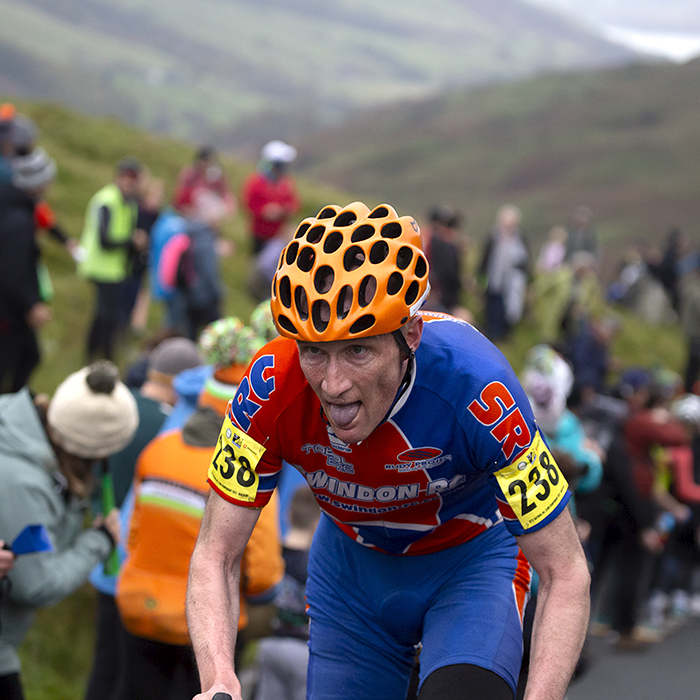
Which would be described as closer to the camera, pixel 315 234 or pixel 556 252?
pixel 315 234

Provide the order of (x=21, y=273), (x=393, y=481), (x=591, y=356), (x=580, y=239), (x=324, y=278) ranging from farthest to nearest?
1. (x=580, y=239)
2. (x=591, y=356)
3. (x=21, y=273)
4. (x=393, y=481)
5. (x=324, y=278)

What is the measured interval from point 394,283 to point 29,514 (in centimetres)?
196

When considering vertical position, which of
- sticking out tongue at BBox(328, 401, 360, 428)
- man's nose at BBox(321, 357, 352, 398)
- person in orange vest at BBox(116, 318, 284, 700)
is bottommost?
person in orange vest at BBox(116, 318, 284, 700)

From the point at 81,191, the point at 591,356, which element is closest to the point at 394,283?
the point at 591,356

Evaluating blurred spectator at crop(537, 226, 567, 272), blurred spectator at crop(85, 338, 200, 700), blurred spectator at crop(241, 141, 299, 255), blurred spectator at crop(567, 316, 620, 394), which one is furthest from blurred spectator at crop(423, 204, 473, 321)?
blurred spectator at crop(85, 338, 200, 700)

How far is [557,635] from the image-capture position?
8.15 ft

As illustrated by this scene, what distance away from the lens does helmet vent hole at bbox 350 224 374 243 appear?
8.61 ft

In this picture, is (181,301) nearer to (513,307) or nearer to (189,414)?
(189,414)

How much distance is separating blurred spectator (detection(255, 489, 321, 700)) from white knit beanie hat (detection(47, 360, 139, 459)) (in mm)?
1537

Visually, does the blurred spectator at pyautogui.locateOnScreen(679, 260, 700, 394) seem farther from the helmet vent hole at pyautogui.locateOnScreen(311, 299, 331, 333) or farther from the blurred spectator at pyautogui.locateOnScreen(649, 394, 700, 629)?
the helmet vent hole at pyautogui.locateOnScreen(311, 299, 331, 333)

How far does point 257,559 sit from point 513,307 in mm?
10815

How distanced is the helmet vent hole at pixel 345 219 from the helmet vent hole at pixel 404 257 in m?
0.18

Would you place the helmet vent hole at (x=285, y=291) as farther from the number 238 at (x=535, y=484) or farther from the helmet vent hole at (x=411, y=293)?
the number 238 at (x=535, y=484)

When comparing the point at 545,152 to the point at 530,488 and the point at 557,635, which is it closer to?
the point at 530,488
